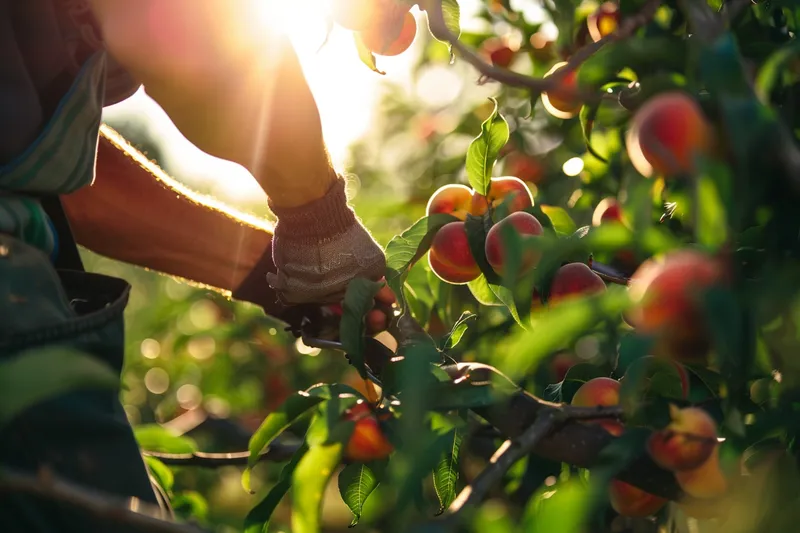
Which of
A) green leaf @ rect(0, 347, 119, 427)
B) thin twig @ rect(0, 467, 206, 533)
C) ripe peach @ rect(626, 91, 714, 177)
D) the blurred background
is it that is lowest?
the blurred background

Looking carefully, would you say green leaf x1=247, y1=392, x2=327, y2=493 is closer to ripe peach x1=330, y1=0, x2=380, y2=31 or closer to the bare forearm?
ripe peach x1=330, y1=0, x2=380, y2=31

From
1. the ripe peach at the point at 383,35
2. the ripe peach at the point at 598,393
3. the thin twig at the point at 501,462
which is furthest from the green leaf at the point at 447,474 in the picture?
the ripe peach at the point at 383,35

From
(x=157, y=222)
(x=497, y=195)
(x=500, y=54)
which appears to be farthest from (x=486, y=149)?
(x=500, y=54)

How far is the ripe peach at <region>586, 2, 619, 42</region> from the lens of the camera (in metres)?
1.44

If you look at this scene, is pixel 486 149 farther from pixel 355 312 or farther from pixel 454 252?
pixel 355 312

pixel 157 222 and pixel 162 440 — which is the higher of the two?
pixel 157 222

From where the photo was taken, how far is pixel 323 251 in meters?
1.39

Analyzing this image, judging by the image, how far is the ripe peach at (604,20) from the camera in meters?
1.44

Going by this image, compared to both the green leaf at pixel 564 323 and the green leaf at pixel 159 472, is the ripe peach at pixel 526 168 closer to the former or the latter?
the green leaf at pixel 159 472

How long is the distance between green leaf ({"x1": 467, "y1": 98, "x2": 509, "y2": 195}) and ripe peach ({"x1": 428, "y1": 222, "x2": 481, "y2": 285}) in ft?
0.24

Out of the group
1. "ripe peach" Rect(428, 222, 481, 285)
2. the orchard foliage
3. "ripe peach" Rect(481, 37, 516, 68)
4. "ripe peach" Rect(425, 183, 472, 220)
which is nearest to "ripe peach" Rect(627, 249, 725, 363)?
the orchard foliage

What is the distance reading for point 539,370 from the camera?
1359 mm

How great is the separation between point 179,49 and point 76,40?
289 mm

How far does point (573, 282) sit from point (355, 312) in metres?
0.31
